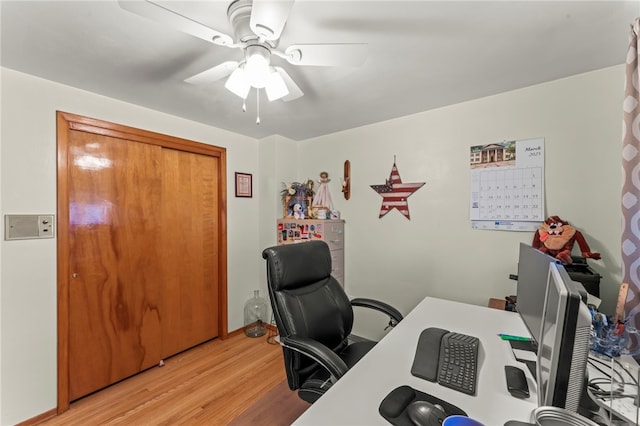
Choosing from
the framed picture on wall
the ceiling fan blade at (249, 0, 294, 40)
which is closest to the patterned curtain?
the ceiling fan blade at (249, 0, 294, 40)

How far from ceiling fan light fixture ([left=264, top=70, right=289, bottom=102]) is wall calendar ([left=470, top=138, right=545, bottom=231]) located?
1621 mm

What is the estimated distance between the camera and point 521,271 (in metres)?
1.23

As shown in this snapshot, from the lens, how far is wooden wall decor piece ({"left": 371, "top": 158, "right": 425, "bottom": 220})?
241 cm

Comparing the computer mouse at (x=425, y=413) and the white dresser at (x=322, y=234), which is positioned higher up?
the white dresser at (x=322, y=234)

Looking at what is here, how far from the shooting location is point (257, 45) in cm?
118

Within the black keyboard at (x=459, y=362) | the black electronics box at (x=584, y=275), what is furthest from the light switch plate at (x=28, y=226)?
the black electronics box at (x=584, y=275)

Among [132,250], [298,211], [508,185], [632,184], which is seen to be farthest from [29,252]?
[632,184]

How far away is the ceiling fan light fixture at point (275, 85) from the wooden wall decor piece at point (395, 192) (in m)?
1.47

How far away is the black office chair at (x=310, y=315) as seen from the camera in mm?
A: 1229

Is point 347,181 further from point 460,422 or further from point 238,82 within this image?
point 460,422

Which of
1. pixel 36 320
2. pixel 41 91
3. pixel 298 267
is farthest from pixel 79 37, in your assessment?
pixel 36 320

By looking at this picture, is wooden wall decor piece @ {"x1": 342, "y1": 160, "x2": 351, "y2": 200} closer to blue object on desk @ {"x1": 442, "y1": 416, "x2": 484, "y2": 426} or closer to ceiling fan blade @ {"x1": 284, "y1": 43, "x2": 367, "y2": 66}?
ceiling fan blade @ {"x1": 284, "y1": 43, "x2": 367, "y2": 66}

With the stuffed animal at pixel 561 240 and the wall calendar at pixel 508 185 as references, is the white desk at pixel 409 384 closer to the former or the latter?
the stuffed animal at pixel 561 240

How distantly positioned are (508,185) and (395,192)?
0.88 meters
